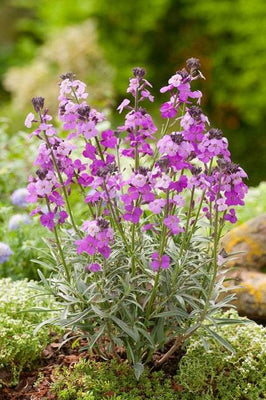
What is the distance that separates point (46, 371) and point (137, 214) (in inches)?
36.4

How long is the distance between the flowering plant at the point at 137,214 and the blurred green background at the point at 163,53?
4.77 metres

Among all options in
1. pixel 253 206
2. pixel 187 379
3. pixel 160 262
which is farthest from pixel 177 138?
pixel 253 206

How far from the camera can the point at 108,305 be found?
7.34 ft

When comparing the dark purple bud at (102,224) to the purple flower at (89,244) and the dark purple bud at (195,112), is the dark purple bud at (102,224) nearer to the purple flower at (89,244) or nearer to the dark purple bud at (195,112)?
the purple flower at (89,244)

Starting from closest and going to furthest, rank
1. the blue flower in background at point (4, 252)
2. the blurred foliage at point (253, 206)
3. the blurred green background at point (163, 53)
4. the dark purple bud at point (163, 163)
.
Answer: the dark purple bud at point (163, 163) → the blue flower in background at point (4, 252) → the blurred foliage at point (253, 206) → the blurred green background at point (163, 53)

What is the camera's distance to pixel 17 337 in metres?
2.40

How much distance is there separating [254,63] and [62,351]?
577 cm

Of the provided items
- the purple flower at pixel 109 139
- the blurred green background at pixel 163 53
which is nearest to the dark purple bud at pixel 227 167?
the purple flower at pixel 109 139

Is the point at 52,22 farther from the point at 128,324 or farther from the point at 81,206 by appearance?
the point at 128,324

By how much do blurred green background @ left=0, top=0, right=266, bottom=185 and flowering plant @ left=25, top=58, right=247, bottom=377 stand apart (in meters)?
4.77

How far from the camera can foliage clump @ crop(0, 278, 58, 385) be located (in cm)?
242

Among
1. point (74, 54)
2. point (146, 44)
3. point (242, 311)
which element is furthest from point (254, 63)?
point (242, 311)

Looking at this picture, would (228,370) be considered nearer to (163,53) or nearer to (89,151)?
(89,151)

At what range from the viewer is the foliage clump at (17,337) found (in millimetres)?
2416
